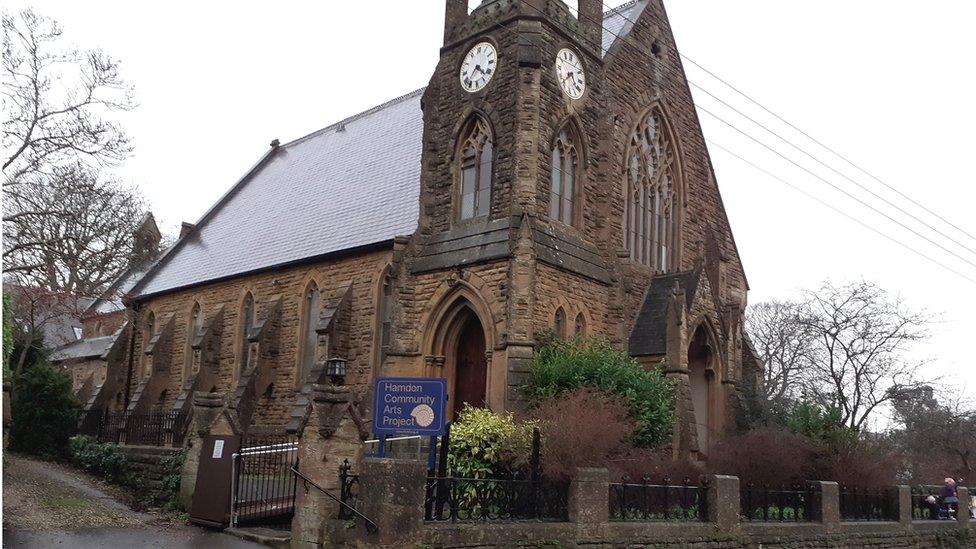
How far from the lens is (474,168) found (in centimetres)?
1844

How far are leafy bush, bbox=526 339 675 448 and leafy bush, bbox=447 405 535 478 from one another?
1.66m

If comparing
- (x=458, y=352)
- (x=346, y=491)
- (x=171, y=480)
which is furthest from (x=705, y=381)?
(x=171, y=480)

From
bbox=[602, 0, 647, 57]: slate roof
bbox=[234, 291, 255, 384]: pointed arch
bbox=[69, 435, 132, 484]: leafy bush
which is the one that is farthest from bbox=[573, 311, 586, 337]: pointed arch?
bbox=[234, 291, 255, 384]: pointed arch

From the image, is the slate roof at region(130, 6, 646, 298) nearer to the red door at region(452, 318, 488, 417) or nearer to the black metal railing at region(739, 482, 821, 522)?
the red door at region(452, 318, 488, 417)

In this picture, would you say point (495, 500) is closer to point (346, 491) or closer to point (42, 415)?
point (346, 491)

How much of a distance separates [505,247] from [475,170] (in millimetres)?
2528

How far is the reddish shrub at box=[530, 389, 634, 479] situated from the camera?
12352mm

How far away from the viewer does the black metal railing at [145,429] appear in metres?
18.9

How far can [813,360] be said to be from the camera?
36.0 meters

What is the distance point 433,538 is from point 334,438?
2299mm

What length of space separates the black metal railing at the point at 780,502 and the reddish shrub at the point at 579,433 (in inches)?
87.0

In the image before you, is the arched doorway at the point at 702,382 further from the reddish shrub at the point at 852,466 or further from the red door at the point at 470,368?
the red door at the point at 470,368

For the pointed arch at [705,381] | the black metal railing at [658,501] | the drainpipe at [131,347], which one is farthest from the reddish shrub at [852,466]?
the drainpipe at [131,347]

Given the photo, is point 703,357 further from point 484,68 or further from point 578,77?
point 484,68
